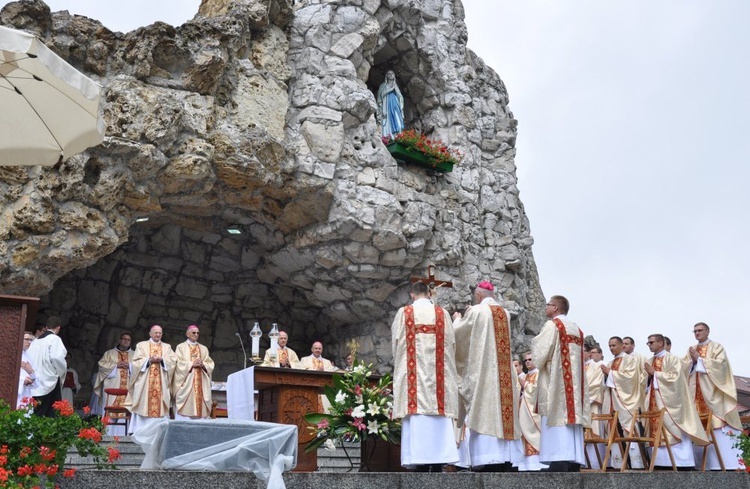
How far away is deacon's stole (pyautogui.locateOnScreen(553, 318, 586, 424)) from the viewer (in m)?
7.61

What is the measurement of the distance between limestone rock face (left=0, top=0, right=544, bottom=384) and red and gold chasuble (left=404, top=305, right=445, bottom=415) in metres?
6.07

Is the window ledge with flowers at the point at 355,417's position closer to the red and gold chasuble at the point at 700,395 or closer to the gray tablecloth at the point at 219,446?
the gray tablecloth at the point at 219,446

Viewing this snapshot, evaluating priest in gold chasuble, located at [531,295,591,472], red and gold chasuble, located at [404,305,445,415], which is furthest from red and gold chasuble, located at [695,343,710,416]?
red and gold chasuble, located at [404,305,445,415]

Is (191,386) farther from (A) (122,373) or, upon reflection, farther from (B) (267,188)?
(B) (267,188)

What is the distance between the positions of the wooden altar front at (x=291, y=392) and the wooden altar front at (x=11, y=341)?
2.92m

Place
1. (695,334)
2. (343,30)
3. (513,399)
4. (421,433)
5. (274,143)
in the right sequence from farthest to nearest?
(343,30) → (274,143) → (695,334) → (513,399) → (421,433)

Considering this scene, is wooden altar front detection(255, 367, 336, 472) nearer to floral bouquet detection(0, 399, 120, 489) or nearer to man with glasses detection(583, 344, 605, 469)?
floral bouquet detection(0, 399, 120, 489)

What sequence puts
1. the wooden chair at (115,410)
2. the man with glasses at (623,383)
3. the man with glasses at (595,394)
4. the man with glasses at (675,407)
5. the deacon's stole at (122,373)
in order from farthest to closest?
1. the deacon's stole at (122,373)
2. the wooden chair at (115,410)
3. the man with glasses at (595,394)
4. the man with glasses at (623,383)
5. the man with glasses at (675,407)

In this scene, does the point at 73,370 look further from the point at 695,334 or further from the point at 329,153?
the point at 695,334

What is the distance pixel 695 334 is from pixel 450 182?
6.63m

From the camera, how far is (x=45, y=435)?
465cm

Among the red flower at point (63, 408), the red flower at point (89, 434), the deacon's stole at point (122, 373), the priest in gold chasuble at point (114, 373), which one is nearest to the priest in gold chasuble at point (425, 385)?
the red flower at point (89, 434)

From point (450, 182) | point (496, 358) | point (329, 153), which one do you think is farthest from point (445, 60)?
point (496, 358)

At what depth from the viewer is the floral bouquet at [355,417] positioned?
725 cm
